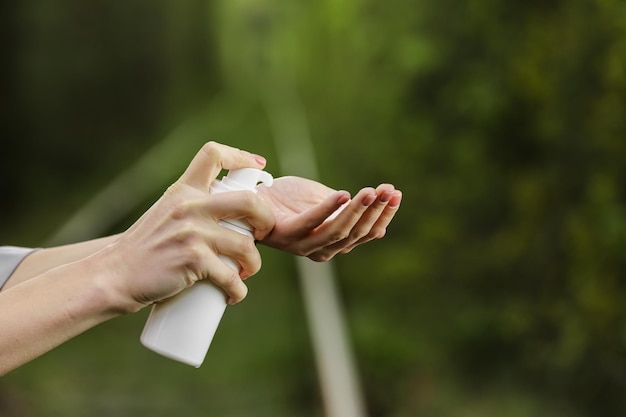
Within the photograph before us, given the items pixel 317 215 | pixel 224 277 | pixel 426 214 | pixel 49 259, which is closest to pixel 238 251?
pixel 224 277

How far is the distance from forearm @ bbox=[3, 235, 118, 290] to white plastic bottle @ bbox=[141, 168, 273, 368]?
0.35 meters

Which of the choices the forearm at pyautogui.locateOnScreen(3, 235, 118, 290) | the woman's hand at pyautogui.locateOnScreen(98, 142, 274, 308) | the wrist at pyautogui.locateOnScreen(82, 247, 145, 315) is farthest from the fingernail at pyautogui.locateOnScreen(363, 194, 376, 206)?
the forearm at pyautogui.locateOnScreen(3, 235, 118, 290)

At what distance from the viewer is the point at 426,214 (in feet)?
12.8

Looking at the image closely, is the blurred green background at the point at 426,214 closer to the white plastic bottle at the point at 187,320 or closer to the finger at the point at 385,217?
the finger at the point at 385,217

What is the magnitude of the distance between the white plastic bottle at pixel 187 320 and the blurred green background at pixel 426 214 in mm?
1604

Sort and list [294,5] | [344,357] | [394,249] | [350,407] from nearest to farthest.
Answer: [350,407]
[344,357]
[394,249]
[294,5]

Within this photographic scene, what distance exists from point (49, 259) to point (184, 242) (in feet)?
1.54

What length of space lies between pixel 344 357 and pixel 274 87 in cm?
755

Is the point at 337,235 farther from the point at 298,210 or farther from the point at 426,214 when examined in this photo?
the point at 426,214

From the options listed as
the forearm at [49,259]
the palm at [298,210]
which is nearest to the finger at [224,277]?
the palm at [298,210]

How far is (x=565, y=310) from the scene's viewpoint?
2678 mm

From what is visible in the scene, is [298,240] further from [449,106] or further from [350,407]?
[449,106]

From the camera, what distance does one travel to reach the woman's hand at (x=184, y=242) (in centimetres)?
86

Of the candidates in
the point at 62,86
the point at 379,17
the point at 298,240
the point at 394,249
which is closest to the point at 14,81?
the point at 62,86
